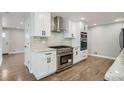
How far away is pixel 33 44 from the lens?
7.29 feet

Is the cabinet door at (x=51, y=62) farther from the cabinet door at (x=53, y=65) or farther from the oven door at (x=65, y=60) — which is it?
the oven door at (x=65, y=60)

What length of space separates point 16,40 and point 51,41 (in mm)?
3782

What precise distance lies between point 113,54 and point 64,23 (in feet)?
6.14

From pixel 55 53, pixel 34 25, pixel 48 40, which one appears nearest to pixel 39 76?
pixel 55 53

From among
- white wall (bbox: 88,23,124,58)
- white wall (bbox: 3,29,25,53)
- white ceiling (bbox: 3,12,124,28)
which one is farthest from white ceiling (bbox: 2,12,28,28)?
white wall (bbox: 3,29,25,53)

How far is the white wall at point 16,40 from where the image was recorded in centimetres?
511

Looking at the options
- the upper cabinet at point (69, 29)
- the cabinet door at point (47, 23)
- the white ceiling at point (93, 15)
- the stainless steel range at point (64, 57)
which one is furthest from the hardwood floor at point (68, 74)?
the upper cabinet at point (69, 29)

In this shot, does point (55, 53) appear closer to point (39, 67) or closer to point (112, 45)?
point (39, 67)

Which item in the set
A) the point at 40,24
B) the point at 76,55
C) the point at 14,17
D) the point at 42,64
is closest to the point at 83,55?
the point at 76,55

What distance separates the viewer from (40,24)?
2062 millimetres

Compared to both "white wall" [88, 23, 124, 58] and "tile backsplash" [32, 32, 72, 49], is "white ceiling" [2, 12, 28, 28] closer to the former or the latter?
"tile backsplash" [32, 32, 72, 49]

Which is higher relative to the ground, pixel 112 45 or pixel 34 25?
pixel 34 25

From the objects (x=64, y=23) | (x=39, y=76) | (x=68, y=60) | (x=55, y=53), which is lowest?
(x=39, y=76)

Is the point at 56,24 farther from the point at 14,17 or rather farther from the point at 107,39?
the point at 107,39
